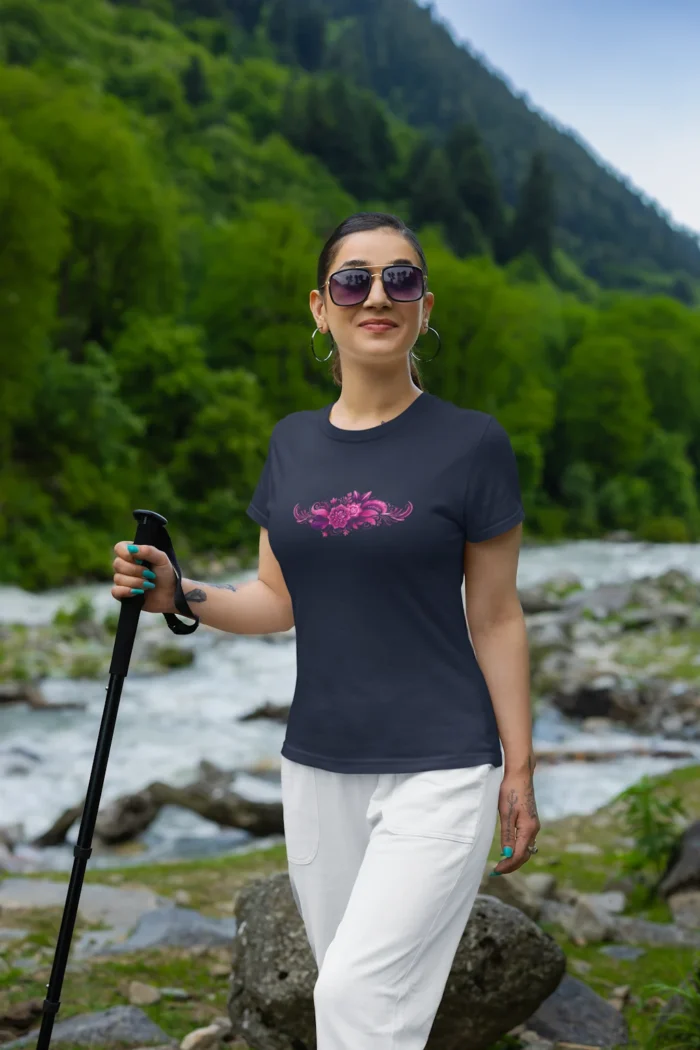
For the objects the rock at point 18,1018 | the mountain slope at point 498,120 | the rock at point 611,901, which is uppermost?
the mountain slope at point 498,120

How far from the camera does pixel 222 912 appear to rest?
20.2 feet

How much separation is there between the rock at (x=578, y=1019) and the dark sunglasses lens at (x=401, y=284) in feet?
9.33

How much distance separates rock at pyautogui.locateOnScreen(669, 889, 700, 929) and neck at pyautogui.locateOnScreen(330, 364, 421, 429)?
3.96 m

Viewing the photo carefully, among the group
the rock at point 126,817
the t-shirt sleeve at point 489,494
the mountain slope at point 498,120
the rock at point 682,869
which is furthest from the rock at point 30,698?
the mountain slope at point 498,120

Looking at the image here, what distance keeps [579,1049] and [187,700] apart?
10541mm

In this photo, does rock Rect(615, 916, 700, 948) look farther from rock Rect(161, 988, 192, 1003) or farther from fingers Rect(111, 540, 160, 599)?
fingers Rect(111, 540, 160, 599)

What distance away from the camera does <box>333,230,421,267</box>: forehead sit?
276 centimetres

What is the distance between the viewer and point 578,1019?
171 inches

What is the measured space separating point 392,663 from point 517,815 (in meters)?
0.46

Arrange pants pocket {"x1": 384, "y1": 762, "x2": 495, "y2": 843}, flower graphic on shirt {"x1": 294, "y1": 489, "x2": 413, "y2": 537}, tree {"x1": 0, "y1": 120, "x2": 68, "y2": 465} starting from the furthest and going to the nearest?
tree {"x1": 0, "y1": 120, "x2": 68, "y2": 465}, flower graphic on shirt {"x1": 294, "y1": 489, "x2": 413, "y2": 537}, pants pocket {"x1": 384, "y1": 762, "x2": 495, "y2": 843}

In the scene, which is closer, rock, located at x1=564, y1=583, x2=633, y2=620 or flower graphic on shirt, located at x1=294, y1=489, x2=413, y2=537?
flower graphic on shirt, located at x1=294, y1=489, x2=413, y2=537

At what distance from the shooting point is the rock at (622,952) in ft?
17.2

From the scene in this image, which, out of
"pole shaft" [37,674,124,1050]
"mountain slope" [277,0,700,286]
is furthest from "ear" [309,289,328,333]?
"mountain slope" [277,0,700,286]

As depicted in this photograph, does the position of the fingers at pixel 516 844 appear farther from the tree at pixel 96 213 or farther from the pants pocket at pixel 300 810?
the tree at pixel 96 213
